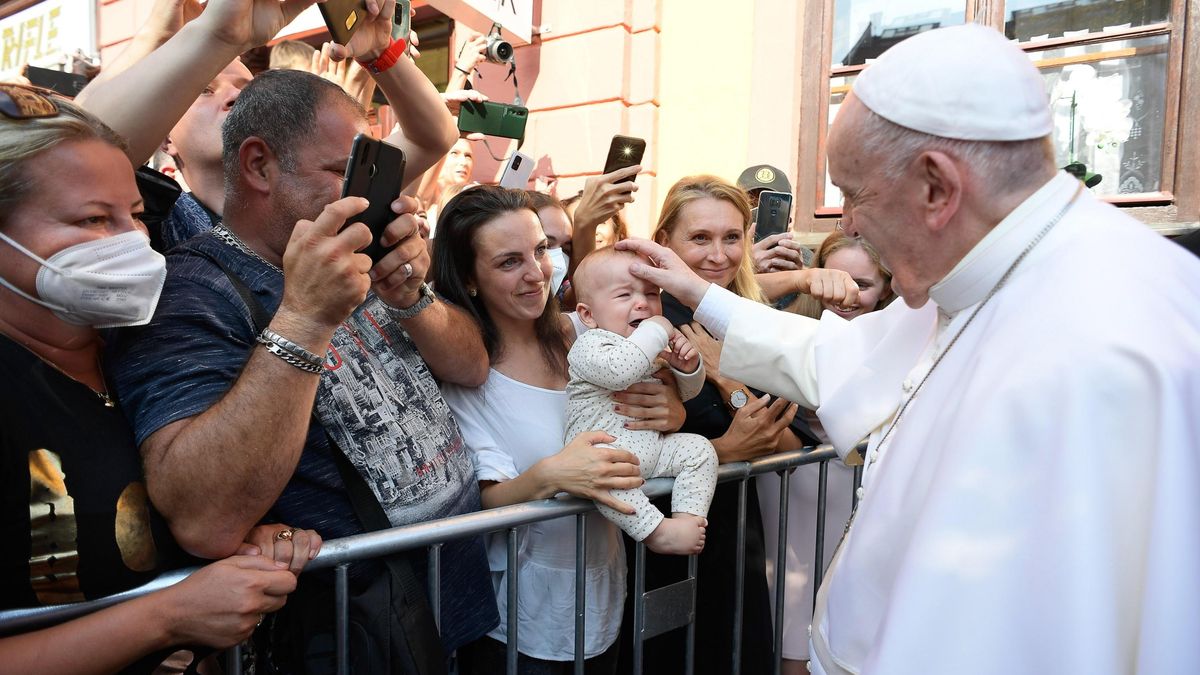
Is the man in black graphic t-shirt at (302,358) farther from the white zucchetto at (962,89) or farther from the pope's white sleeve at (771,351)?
the white zucchetto at (962,89)

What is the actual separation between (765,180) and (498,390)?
2.72m

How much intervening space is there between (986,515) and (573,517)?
126cm

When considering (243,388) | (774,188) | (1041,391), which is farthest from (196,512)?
(774,188)

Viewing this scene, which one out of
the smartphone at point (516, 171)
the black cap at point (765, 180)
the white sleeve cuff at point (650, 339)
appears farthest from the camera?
the black cap at point (765, 180)

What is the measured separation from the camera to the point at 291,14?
212 centimetres

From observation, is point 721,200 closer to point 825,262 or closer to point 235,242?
point 825,262

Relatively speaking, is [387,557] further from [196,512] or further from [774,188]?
[774,188]

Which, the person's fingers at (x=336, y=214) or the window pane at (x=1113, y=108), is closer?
the person's fingers at (x=336, y=214)

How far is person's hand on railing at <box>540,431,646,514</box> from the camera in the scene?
6.76 feet

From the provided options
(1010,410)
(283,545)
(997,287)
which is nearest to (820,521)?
(997,287)

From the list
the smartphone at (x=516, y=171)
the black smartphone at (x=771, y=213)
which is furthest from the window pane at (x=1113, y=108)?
the smartphone at (x=516, y=171)

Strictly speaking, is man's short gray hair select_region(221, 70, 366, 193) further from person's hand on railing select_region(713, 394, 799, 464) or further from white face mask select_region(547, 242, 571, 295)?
person's hand on railing select_region(713, 394, 799, 464)

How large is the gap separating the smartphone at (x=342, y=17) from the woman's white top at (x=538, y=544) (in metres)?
0.98

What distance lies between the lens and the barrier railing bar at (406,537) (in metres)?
1.32
